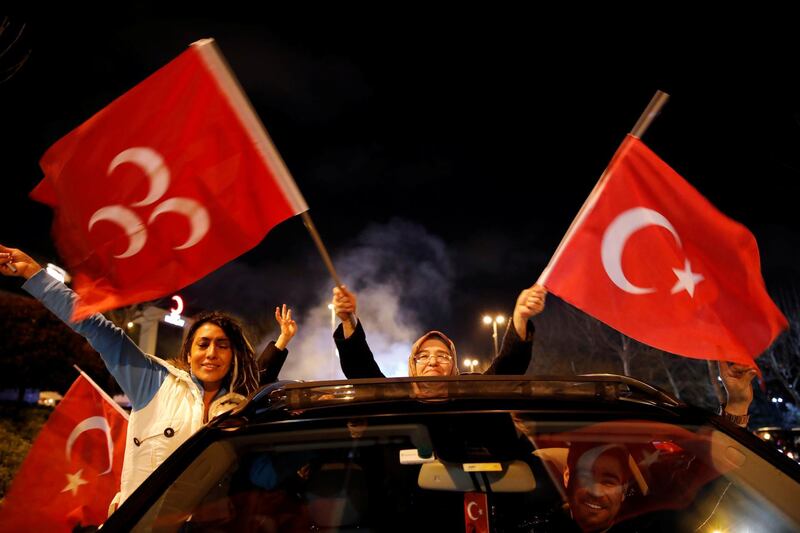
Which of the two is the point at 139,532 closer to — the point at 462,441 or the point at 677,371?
the point at 462,441

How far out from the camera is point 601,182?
3885 mm

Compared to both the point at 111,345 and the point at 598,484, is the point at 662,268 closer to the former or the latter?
the point at 598,484

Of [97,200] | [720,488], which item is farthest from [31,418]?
[720,488]

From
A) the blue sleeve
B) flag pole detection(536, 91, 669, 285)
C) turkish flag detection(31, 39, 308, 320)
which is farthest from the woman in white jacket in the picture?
flag pole detection(536, 91, 669, 285)

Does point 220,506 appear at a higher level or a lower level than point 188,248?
lower

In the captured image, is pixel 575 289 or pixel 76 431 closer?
pixel 575 289

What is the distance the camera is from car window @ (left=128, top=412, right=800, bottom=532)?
6.23ft

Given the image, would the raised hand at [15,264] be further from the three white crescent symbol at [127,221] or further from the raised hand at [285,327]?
the raised hand at [285,327]

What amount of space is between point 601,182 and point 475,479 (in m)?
2.58

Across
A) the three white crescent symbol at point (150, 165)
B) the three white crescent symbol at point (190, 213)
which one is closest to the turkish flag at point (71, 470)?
the three white crescent symbol at point (190, 213)

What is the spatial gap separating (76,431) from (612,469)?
389cm

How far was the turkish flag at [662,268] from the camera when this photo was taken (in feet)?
11.3

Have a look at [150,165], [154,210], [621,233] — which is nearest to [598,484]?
[621,233]

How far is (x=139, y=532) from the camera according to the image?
169 centimetres
